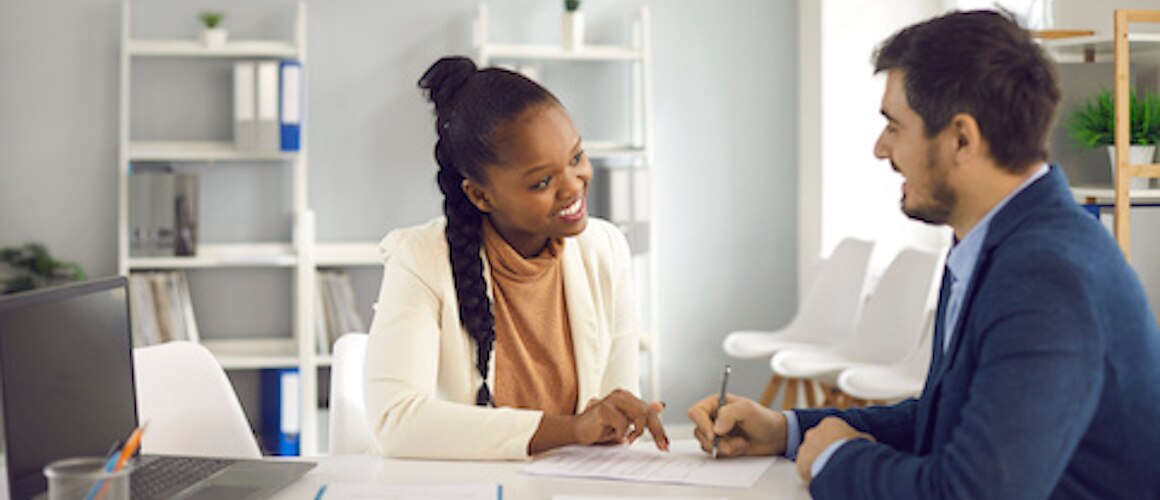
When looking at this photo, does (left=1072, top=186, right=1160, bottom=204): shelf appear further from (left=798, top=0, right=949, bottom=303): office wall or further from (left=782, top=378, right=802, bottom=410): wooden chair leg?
(left=798, top=0, right=949, bottom=303): office wall

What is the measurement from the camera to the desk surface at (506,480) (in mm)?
1647

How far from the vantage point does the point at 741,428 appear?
1815mm

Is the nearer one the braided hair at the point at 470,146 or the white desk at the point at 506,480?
the white desk at the point at 506,480

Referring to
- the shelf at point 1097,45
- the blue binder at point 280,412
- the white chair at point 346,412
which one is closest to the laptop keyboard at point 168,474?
the white chair at point 346,412

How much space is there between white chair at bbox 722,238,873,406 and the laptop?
323cm

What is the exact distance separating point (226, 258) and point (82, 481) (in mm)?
Answer: 3653

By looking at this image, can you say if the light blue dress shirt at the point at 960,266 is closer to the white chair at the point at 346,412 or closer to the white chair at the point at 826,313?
the white chair at the point at 346,412

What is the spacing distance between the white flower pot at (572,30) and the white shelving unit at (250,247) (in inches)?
38.5

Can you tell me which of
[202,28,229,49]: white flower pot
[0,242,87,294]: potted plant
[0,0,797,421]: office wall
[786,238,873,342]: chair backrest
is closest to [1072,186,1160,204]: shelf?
[786,238,873,342]: chair backrest

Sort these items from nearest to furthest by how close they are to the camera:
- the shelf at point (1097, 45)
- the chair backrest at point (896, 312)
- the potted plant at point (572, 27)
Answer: the shelf at point (1097, 45) → the chair backrest at point (896, 312) → the potted plant at point (572, 27)

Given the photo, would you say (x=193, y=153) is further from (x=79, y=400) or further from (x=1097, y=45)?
(x=79, y=400)

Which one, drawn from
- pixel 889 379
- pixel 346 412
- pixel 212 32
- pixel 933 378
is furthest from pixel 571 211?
A: pixel 212 32

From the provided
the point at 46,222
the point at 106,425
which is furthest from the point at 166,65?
the point at 106,425

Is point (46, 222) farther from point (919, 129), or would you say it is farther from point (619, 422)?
point (919, 129)
